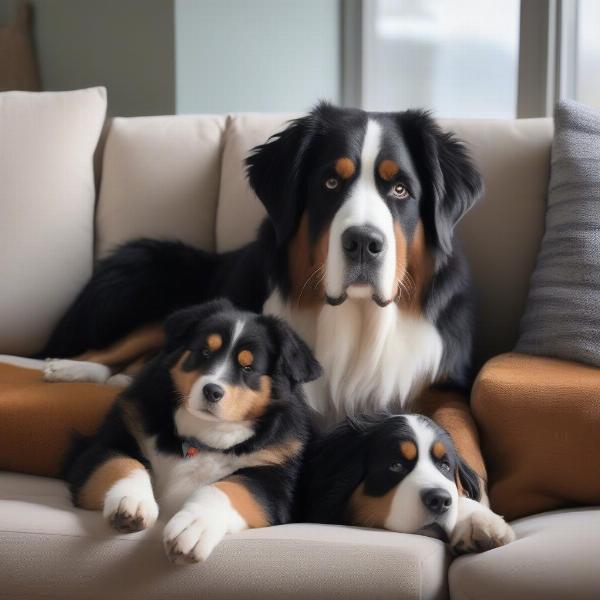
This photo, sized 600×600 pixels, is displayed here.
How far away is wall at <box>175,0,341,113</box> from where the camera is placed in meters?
4.29

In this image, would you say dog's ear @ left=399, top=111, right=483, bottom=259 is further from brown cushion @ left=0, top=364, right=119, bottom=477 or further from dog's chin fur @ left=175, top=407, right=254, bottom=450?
brown cushion @ left=0, top=364, right=119, bottom=477

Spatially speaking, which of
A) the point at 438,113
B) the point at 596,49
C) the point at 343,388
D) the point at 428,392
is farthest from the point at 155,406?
the point at 438,113

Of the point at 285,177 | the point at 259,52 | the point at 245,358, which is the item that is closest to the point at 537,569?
the point at 245,358

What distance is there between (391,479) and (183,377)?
0.46 m

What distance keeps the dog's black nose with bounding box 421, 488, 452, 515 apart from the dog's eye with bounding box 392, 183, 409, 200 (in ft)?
2.33

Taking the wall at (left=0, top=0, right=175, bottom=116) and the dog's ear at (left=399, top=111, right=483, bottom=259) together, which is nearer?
the dog's ear at (left=399, top=111, right=483, bottom=259)

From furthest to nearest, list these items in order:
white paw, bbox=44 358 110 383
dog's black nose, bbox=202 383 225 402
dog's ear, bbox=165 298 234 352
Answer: white paw, bbox=44 358 110 383 → dog's ear, bbox=165 298 234 352 → dog's black nose, bbox=202 383 225 402

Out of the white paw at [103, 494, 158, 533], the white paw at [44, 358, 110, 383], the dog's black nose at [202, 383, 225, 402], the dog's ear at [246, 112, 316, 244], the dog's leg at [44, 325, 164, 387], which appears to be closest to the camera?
the white paw at [103, 494, 158, 533]

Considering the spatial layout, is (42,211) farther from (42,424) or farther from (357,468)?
(357,468)

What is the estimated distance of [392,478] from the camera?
6.24 feet

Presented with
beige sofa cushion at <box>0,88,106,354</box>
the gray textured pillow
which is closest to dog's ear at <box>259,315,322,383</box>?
the gray textured pillow

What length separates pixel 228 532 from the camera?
1.77 m

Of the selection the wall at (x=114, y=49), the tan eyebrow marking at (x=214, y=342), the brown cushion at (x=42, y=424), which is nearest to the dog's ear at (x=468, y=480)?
the tan eyebrow marking at (x=214, y=342)

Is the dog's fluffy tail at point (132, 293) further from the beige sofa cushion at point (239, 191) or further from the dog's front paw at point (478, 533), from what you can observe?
the dog's front paw at point (478, 533)
